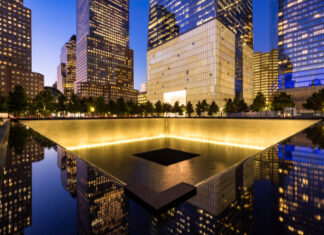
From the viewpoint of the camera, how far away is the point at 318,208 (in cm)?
314

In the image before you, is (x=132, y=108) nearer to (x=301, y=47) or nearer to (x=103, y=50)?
(x=301, y=47)

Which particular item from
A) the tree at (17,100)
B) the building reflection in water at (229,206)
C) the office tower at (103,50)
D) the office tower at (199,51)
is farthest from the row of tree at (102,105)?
the office tower at (103,50)

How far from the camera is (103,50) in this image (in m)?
172

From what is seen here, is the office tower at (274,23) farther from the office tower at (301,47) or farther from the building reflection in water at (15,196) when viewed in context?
the building reflection in water at (15,196)

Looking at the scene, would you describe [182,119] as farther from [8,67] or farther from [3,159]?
[8,67]

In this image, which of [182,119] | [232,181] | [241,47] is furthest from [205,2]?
[232,181]

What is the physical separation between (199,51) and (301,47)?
63.2 meters

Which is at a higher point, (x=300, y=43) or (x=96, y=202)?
(x=300, y=43)

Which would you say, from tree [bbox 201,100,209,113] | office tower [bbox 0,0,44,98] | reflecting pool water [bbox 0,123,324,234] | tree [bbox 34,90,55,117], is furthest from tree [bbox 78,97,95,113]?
office tower [bbox 0,0,44,98]

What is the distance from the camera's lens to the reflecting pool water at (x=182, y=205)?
9.69ft

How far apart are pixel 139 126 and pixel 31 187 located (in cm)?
3441

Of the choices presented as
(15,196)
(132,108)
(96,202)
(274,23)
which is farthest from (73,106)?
(274,23)

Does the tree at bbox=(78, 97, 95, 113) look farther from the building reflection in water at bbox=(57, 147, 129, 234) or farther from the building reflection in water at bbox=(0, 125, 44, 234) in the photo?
the building reflection in water at bbox=(57, 147, 129, 234)

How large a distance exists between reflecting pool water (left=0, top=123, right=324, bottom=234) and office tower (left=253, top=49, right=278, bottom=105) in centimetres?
17522
